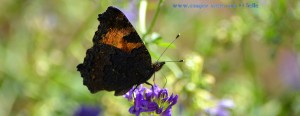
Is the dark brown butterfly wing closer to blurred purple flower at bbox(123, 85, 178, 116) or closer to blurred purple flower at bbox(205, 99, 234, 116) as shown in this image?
blurred purple flower at bbox(123, 85, 178, 116)

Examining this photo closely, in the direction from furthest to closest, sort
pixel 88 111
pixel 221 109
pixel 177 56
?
pixel 177 56
pixel 88 111
pixel 221 109

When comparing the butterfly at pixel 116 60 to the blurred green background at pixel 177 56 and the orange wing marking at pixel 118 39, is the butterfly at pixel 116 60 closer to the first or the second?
the orange wing marking at pixel 118 39

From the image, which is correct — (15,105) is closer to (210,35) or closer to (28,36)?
(28,36)

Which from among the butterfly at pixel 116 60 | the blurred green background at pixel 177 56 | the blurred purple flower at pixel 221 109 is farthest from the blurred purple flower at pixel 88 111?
the butterfly at pixel 116 60

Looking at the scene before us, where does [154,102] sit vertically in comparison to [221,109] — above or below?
below

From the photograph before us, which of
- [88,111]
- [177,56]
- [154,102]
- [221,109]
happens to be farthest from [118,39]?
Answer: [177,56]

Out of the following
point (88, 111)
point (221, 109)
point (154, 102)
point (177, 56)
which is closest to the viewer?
point (154, 102)

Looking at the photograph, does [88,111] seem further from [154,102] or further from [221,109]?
[154,102]
